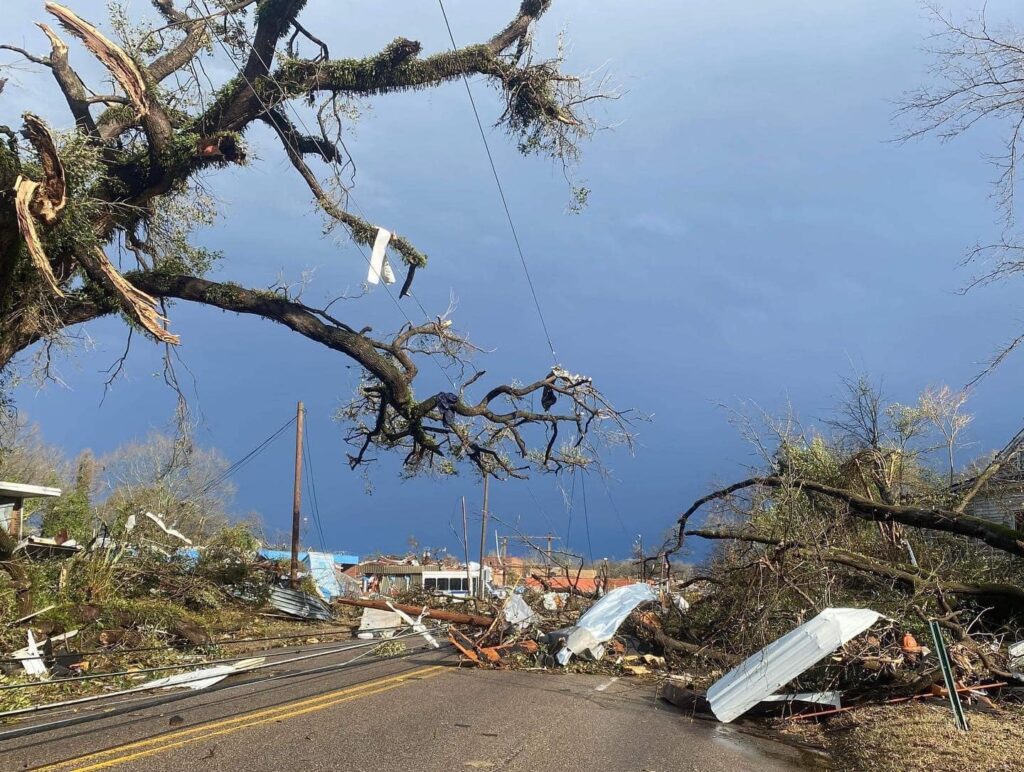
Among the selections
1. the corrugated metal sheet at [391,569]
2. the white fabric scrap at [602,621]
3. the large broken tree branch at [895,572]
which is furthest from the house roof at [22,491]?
the corrugated metal sheet at [391,569]

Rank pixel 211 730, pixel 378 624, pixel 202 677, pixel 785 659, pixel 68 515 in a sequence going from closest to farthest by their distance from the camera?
pixel 211 730 < pixel 785 659 < pixel 202 677 < pixel 378 624 < pixel 68 515

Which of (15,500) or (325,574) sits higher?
(15,500)

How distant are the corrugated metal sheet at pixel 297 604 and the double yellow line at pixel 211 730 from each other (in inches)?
365

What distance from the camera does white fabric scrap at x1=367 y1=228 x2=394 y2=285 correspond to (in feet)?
34.0

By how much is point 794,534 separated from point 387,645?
7772mm

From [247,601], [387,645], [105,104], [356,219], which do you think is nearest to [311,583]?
[247,601]

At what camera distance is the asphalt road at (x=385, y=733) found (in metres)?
5.35

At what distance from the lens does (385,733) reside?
6438 millimetres

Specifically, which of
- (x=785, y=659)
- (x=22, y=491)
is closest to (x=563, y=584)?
(x=785, y=659)

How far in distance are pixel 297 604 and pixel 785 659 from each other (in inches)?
548

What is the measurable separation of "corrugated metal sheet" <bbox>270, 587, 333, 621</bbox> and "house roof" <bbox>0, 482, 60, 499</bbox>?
24.5ft

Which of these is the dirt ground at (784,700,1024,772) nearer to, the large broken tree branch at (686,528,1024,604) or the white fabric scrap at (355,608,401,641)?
the large broken tree branch at (686,528,1024,604)

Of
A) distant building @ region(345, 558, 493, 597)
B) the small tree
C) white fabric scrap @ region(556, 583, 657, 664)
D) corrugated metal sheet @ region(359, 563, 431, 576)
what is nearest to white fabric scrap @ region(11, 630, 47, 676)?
white fabric scrap @ region(556, 583, 657, 664)

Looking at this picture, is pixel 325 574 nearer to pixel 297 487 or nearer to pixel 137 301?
pixel 297 487
